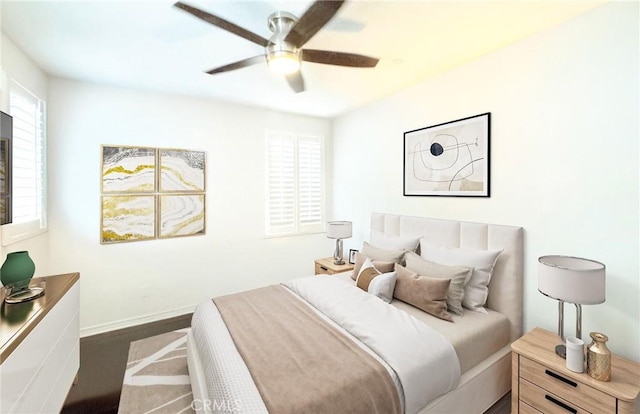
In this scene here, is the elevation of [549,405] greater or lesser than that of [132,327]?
greater

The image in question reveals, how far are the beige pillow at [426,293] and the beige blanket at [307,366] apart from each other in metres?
0.72

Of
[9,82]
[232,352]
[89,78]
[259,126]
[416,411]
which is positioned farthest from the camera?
[259,126]

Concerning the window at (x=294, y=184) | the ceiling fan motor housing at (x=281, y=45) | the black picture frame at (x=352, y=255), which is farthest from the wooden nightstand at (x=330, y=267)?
the ceiling fan motor housing at (x=281, y=45)

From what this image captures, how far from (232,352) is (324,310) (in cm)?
74

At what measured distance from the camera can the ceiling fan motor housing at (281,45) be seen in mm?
1663

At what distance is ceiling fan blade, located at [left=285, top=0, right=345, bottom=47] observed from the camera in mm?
1281

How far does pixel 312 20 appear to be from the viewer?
142 cm

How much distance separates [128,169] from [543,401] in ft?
13.4

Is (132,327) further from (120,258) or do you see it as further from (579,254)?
(579,254)

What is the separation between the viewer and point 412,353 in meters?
1.58

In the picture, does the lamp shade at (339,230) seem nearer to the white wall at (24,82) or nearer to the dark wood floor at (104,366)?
the dark wood floor at (104,366)

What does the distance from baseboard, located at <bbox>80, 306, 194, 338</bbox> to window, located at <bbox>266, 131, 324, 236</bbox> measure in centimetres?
Answer: 146

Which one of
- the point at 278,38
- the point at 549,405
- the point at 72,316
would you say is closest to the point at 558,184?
the point at 549,405

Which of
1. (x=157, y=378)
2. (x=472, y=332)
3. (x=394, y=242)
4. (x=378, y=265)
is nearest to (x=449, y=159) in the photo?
(x=394, y=242)
